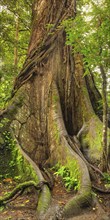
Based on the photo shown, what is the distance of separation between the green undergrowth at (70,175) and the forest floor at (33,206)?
117 millimetres

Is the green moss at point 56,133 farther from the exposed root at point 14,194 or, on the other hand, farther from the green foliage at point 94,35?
the green foliage at point 94,35

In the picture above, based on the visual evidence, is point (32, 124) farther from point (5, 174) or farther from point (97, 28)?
point (97, 28)

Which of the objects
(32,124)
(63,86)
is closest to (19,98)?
(32,124)

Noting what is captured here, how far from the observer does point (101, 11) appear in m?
4.09

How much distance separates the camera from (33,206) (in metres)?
3.89

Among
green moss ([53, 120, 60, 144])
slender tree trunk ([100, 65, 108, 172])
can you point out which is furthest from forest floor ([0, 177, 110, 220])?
green moss ([53, 120, 60, 144])

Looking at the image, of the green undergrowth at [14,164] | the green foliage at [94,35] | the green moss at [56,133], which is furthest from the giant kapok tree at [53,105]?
the green foliage at [94,35]

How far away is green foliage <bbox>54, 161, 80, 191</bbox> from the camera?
4.57 metres

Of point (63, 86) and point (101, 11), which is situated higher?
point (101, 11)

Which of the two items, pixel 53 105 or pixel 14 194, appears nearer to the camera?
pixel 14 194

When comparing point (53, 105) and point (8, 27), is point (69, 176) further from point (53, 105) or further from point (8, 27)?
point (8, 27)

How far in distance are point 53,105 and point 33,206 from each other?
2817 millimetres

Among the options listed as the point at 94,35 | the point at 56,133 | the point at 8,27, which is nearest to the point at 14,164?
the point at 56,133

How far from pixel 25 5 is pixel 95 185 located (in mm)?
7277
